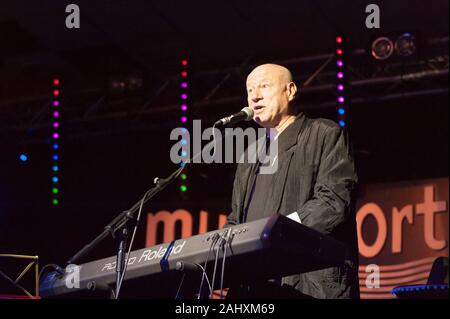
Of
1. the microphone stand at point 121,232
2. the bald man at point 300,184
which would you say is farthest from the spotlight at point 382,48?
the microphone stand at point 121,232

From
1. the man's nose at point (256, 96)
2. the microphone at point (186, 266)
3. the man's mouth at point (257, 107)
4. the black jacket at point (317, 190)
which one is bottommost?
the microphone at point (186, 266)

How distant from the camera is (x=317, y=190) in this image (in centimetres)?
272

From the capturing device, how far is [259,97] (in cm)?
320

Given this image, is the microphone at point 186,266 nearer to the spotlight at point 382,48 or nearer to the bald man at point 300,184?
the bald man at point 300,184

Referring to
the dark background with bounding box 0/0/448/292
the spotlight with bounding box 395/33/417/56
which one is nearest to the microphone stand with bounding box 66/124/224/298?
the dark background with bounding box 0/0/448/292

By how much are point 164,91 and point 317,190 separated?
5.80m

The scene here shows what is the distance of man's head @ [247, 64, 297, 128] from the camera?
10.4ft

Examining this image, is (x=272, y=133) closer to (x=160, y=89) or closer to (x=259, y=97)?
(x=259, y=97)

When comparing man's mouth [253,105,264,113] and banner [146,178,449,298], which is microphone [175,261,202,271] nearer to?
man's mouth [253,105,264,113]

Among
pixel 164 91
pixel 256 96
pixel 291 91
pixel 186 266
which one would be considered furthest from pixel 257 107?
pixel 164 91

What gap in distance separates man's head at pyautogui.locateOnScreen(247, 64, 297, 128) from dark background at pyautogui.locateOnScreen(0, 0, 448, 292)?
12.1 ft

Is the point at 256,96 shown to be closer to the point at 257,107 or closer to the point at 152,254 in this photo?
the point at 257,107

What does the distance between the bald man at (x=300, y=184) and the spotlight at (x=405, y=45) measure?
3.86 m

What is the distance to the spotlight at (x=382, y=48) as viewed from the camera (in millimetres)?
6891
